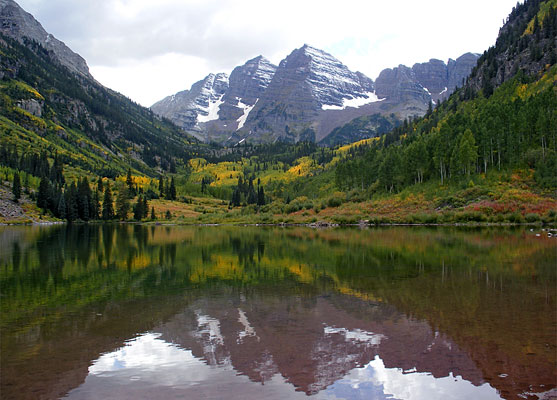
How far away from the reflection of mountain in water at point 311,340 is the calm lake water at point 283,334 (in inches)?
→ 2.4

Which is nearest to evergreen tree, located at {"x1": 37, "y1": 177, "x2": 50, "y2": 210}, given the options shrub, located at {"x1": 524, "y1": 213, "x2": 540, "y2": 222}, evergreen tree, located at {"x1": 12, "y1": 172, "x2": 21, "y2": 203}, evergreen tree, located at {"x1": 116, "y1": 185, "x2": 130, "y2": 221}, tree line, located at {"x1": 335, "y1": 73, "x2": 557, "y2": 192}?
evergreen tree, located at {"x1": 12, "y1": 172, "x2": 21, "y2": 203}

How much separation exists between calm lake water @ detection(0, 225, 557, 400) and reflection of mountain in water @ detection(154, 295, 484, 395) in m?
0.06

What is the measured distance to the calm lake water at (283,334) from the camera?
1033 cm

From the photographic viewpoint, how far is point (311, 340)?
1358 cm

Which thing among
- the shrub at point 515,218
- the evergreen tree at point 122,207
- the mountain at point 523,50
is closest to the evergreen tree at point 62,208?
the evergreen tree at point 122,207

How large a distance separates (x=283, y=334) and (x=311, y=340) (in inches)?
43.9

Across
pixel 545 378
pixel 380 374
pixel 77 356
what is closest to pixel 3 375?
pixel 77 356

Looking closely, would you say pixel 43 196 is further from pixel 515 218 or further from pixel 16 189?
pixel 515 218

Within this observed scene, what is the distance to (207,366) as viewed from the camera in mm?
11734

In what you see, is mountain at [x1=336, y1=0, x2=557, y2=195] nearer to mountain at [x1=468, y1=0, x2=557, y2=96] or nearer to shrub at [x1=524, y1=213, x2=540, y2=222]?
mountain at [x1=468, y1=0, x2=557, y2=96]

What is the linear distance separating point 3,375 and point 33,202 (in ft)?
520

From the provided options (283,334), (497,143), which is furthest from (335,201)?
(283,334)

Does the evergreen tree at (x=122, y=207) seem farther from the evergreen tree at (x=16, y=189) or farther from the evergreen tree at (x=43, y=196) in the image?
the evergreen tree at (x=16, y=189)

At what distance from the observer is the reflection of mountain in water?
11250 mm
